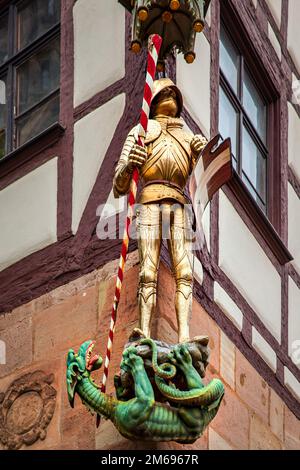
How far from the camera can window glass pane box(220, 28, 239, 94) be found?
1399 cm

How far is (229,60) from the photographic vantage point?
46.4 feet

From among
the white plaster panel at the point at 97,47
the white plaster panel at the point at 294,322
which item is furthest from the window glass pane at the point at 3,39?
the white plaster panel at the point at 294,322

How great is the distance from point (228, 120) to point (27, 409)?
2.55 m

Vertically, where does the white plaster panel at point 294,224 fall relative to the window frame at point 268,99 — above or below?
below

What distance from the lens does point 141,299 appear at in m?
11.4

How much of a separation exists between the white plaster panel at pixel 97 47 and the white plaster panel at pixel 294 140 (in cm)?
193

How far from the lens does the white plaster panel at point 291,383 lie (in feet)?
44.5

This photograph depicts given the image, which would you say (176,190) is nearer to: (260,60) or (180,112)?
(180,112)

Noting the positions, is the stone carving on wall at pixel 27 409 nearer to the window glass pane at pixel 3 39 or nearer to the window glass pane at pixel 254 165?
the window glass pane at pixel 254 165

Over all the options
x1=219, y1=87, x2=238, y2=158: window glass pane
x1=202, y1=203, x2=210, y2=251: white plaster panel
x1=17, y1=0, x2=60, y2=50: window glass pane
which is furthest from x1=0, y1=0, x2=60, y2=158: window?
x1=202, y1=203, x2=210, y2=251: white plaster panel

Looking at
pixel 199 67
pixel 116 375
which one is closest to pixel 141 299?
pixel 116 375

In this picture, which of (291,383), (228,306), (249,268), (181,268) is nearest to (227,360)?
(228,306)

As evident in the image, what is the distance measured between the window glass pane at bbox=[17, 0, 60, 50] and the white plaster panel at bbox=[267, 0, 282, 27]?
61.2 inches

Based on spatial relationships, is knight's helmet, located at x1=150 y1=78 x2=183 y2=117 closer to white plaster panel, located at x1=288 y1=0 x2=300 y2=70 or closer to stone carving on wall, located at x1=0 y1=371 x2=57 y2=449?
stone carving on wall, located at x1=0 y1=371 x2=57 y2=449
